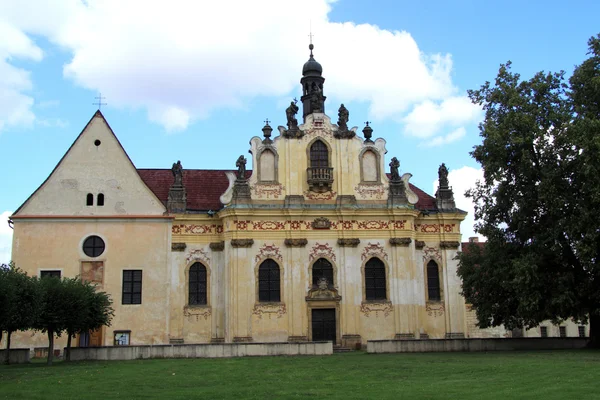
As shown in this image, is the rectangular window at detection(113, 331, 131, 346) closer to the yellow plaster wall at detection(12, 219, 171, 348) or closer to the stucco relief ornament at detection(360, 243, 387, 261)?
the yellow plaster wall at detection(12, 219, 171, 348)

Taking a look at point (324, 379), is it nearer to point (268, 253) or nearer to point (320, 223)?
point (268, 253)

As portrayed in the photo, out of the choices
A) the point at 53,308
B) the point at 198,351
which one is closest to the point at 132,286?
the point at 53,308

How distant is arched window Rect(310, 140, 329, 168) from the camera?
152 ft

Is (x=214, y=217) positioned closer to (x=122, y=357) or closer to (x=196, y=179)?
A: (x=196, y=179)

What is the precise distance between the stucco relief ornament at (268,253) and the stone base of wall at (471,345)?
1051cm

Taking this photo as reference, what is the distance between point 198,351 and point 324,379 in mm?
13538

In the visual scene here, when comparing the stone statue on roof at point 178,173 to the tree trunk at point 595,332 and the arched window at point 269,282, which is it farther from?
the tree trunk at point 595,332

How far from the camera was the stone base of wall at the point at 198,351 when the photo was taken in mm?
33969

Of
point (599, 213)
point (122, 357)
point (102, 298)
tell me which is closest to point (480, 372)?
point (599, 213)

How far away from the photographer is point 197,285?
45.2m

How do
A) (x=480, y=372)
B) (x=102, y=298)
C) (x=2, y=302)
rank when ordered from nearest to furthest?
(x=480, y=372) < (x=2, y=302) < (x=102, y=298)

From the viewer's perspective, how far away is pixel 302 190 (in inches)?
1810

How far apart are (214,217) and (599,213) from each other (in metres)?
23.7

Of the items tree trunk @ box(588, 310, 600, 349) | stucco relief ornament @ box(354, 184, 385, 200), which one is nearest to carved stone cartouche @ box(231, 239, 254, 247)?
stucco relief ornament @ box(354, 184, 385, 200)
